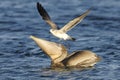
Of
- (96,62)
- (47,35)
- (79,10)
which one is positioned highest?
(79,10)

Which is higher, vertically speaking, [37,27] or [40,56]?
[37,27]

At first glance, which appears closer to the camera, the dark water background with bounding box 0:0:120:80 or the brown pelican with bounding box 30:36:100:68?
the dark water background with bounding box 0:0:120:80

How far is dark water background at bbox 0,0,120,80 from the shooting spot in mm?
14430

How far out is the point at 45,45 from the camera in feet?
48.2

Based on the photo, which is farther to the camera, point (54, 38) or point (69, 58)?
point (54, 38)

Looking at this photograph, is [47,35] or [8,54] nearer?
[8,54]

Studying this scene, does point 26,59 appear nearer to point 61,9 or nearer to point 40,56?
point 40,56

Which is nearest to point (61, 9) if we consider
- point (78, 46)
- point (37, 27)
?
point (37, 27)

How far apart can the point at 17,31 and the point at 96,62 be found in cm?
574

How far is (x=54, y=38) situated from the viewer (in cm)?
1917

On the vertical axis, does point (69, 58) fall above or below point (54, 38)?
below

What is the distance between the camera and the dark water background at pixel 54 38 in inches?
568

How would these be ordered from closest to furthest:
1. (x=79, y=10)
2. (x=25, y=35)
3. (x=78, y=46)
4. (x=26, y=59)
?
(x=26, y=59) < (x=78, y=46) < (x=25, y=35) < (x=79, y=10)

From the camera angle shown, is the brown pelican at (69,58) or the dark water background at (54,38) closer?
the dark water background at (54,38)
